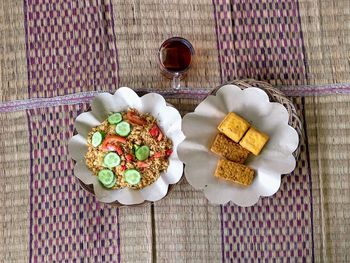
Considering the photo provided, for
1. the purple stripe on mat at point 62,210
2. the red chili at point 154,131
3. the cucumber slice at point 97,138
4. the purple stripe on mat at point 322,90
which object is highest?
the purple stripe on mat at point 322,90

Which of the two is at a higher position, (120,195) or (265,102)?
(265,102)

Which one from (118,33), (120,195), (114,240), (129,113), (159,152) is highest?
(118,33)

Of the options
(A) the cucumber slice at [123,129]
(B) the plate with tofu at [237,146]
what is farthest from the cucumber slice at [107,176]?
(B) the plate with tofu at [237,146]

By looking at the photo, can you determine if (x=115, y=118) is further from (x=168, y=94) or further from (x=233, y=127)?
(x=233, y=127)

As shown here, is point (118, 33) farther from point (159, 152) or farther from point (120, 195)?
point (120, 195)

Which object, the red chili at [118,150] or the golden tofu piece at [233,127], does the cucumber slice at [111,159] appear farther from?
the golden tofu piece at [233,127]

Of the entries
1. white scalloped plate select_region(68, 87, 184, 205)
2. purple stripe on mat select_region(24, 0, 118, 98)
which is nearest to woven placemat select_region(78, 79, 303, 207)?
white scalloped plate select_region(68, 87, 184, 205)

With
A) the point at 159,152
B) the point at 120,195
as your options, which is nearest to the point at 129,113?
the point at 159,152
